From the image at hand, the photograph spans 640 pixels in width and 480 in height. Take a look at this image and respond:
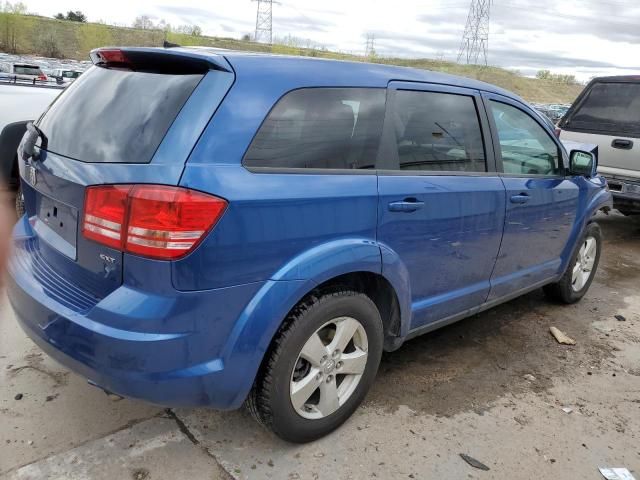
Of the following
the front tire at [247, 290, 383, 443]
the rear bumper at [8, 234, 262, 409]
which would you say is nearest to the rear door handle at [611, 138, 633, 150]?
the front tire at [247, 290, 383, 443]

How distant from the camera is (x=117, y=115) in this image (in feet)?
7.66

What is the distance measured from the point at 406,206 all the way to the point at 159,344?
1.35 metres

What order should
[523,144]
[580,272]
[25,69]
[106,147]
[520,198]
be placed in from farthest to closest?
[25,69] < [580,272] < [523,144] < [520,198] < [106,147]

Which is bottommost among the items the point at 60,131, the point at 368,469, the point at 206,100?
the point at 368,469

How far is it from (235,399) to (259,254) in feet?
2.02

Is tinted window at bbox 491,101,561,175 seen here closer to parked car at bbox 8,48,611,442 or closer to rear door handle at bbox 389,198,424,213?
parked car at bbox 8,48,611,442

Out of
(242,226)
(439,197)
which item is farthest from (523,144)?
(242,226)

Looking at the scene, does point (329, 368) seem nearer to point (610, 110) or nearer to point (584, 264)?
point (584, 264)

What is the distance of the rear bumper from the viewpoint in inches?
82.0

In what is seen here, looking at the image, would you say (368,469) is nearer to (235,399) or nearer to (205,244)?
(235,399)

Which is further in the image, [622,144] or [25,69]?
[25,69]

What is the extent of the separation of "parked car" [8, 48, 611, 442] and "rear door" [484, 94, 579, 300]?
18.3 inches

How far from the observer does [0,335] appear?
3.56m

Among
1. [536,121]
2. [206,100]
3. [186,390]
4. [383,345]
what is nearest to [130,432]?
[186,390]
